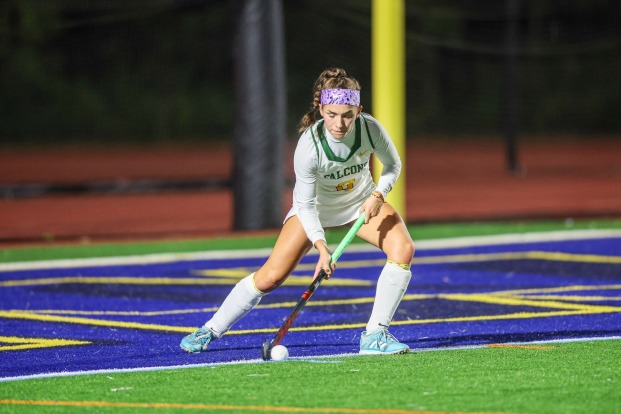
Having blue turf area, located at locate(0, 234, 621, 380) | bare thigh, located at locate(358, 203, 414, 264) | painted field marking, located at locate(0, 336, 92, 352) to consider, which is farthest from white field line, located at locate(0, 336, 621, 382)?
painted field marking, located at locate(0, 336, 92, 352)

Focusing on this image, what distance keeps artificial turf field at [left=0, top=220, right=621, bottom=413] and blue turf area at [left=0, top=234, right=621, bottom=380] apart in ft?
0.07

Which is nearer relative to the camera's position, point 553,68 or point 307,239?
point 307,239

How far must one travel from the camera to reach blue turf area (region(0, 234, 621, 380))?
8.82 meters

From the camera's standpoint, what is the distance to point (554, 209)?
829 inches

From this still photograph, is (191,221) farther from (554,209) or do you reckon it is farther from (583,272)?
(583,272)

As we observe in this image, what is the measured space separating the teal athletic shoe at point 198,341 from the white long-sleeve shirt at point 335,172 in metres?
0.91

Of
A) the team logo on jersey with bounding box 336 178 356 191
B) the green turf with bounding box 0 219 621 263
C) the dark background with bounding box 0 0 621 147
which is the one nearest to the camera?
the team logo on jersey with bounding box 336 178 356 191

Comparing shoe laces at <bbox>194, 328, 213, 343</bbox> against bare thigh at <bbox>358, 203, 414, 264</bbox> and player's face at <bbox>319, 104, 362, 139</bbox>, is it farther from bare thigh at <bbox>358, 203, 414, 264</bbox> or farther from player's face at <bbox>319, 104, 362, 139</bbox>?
player's face at <bbox>319, 104, 362, 139</bbox>

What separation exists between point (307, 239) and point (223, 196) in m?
16.8

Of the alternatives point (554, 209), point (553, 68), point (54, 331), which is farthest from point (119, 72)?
point (54, 331)

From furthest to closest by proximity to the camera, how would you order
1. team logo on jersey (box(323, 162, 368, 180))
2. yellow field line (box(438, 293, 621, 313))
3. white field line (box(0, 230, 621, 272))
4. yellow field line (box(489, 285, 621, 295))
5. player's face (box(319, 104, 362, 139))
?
1. white field line (box(0, 230, 621, 272))
2. yellow field line (box(489, 285, 621, 295))
3. yellow field line (box(438, 293, 621, 313))
4. team logo on jersey (box(323, 162, 368, 180))
5. player's face (box(319, 104, 362, 139))

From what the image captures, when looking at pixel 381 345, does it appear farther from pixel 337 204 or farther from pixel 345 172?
pixel 345 172

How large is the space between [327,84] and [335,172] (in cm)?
53

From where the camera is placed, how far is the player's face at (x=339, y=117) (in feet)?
25.8
